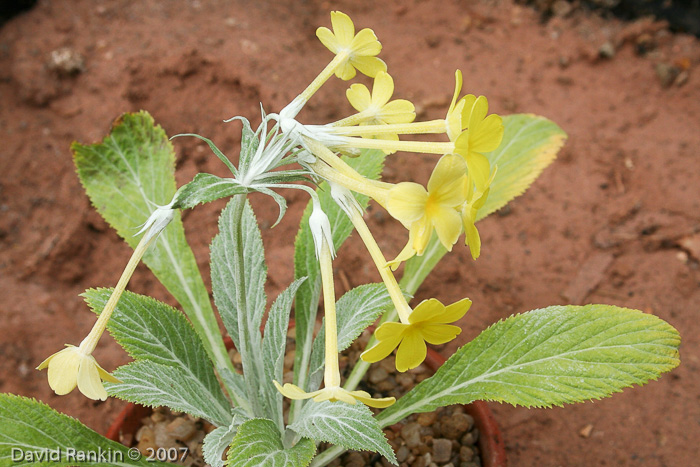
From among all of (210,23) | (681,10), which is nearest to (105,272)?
(210,23)

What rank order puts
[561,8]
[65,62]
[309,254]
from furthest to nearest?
[561,8]
[65,62]
[309,254]

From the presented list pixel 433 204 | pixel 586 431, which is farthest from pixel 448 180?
pixel 586 431

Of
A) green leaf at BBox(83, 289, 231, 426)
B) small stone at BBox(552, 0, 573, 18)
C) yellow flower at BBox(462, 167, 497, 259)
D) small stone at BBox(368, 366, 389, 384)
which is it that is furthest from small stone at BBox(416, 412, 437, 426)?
small stone at BBox(552, 0, 573, 18)

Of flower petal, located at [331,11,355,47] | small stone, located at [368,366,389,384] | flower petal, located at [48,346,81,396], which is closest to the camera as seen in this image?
flower petal, located at [48,346,81,396]

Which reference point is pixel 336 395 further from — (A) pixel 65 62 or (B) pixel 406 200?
(A) pixel 65 62

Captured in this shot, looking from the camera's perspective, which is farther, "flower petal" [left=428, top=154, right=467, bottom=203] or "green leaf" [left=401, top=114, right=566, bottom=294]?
"green leaf" [left=401, top=114, right=566, bottom=294]

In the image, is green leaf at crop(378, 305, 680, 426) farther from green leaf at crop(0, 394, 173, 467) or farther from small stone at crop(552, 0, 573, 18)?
small stone at crop(552, 0, 573, 18)
